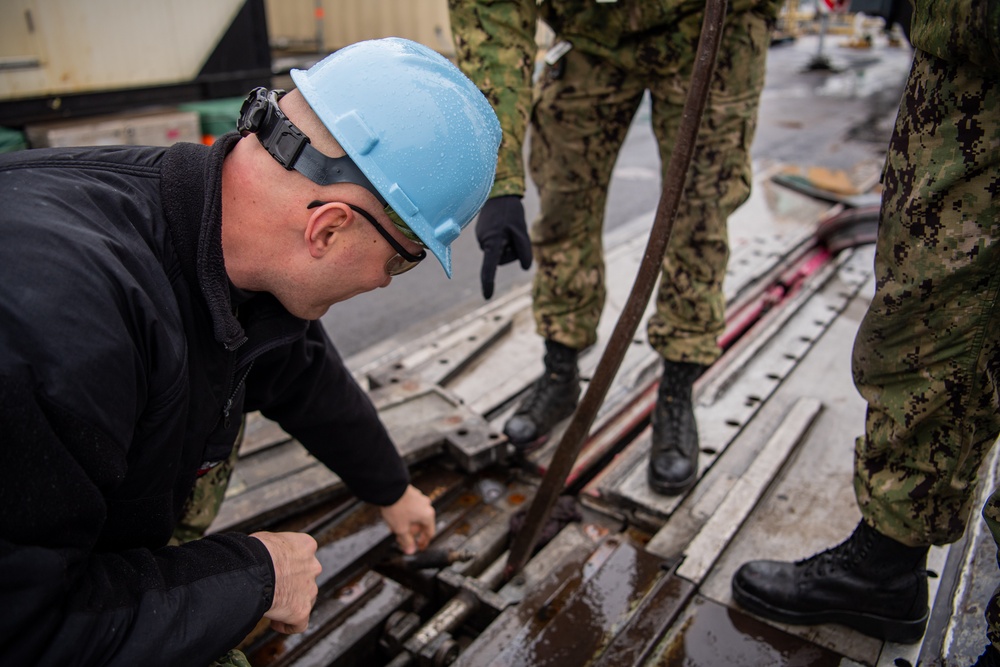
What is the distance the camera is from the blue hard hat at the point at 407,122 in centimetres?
120

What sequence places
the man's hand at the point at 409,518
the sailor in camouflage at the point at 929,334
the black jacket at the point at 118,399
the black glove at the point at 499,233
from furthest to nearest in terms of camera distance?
the black glove at the point at 499,233 < the man's hand at the point at 409,518 < the sailor in camouflage at the point at 929,334 < the black jacket at the point at 118,399

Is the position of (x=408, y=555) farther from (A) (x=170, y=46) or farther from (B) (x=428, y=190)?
(A) (x=170, y=46)

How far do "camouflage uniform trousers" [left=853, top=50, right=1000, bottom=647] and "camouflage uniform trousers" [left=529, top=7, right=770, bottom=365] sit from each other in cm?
68

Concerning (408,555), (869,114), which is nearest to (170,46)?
(408,555)

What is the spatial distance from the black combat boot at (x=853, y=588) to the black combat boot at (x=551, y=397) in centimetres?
77

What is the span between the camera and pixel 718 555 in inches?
78.8

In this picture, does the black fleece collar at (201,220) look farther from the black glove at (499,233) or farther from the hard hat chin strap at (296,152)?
the black glove at (499,233)

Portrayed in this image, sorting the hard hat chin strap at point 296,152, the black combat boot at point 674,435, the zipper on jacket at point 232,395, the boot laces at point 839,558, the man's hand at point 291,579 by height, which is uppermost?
the hard hat chin strap at point 296,152

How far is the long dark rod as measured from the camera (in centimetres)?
170

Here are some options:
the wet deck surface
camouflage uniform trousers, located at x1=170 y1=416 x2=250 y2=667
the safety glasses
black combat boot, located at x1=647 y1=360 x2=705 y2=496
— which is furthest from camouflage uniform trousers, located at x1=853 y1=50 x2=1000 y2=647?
camouflage uniform trousers, located at x1=170 y1=416 x2=250 y2=667

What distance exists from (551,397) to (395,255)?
1.32m

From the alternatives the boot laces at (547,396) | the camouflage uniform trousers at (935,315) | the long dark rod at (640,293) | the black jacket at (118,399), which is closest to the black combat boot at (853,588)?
the camouflage uniform trousers at (935,315)

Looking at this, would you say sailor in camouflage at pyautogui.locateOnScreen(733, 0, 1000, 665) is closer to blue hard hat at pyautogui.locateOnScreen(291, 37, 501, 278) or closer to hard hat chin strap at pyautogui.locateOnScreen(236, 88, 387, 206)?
blue hard hat at pyautogui.locateOnScreen(291, 37, 501, 278)

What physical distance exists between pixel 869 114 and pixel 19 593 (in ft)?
31.0
